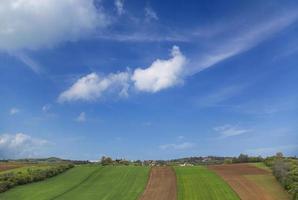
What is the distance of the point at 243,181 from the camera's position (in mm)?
82812

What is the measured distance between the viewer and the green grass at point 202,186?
6827cm

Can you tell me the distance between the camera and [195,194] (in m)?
70.8

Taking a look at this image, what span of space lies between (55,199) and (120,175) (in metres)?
30.5

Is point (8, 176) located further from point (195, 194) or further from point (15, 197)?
point (195, 194)

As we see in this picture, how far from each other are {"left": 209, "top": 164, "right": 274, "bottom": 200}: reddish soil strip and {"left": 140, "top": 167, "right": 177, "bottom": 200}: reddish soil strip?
30.4 feet

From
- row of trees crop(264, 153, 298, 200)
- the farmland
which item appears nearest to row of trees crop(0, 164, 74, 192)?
the farmland

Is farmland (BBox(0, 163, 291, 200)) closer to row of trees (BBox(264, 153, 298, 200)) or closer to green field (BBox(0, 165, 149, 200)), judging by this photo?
green field (BBox(0, 165, 149, 200))

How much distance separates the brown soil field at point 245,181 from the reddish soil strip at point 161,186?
9.27 metres

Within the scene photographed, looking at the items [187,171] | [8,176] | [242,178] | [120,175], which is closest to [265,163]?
[187,171]

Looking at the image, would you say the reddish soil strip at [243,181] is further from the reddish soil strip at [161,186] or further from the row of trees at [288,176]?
the reddish soil strip at [161,186]

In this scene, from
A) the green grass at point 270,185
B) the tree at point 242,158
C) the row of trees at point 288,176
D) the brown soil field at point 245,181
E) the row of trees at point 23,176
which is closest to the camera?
the row of trees at point 288,176

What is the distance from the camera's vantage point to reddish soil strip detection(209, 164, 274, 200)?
67.6 m

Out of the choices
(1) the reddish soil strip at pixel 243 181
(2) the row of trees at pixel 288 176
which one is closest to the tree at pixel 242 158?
(1) the reddish soil strip at pixel 243 181

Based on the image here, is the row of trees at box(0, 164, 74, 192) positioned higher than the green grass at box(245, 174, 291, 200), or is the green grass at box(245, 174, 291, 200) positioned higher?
the row of trees at box(0, 164, 74, 192)
